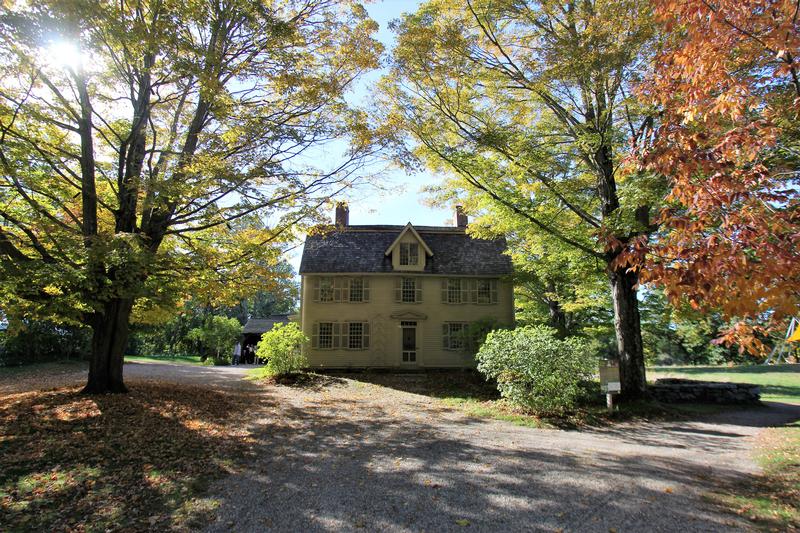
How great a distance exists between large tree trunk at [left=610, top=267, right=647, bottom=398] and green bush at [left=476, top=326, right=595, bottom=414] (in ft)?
7.76

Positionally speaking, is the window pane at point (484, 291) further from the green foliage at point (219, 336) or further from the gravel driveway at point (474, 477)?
the green foliage at point (219, 336)

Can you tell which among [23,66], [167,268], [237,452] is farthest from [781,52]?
[23,66]

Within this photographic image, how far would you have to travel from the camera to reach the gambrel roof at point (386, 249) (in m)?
22.1

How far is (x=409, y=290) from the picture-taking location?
73.4 ft

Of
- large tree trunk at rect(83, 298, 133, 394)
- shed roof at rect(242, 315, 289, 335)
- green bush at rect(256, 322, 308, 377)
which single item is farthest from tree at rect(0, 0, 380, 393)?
shed roof at rect(242, 315, 289, 335)

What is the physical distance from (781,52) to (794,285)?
2163 mm

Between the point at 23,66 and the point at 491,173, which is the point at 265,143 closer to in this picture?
the point at 23,66

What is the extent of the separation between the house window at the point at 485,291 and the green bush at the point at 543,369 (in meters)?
10.8

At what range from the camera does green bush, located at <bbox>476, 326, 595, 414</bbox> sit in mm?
10836

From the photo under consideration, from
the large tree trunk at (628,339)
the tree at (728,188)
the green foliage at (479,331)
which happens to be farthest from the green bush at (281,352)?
the tree at (728,188)

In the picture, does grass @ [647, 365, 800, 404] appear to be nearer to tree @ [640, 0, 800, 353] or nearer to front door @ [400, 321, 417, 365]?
front door @ [400, 321, 417, 365]

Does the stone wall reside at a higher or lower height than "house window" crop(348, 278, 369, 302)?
lower

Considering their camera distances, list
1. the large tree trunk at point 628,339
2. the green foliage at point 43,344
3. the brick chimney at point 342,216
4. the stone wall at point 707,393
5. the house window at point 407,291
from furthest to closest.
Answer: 1. the brick chimney at point 342,216
2. the house window at point 407,291
3. the green foliage at point 43,344
4. the stone wall at point 707,393
5. the large tree trunk at point 628,339

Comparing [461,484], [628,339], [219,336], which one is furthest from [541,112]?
[219,336]
